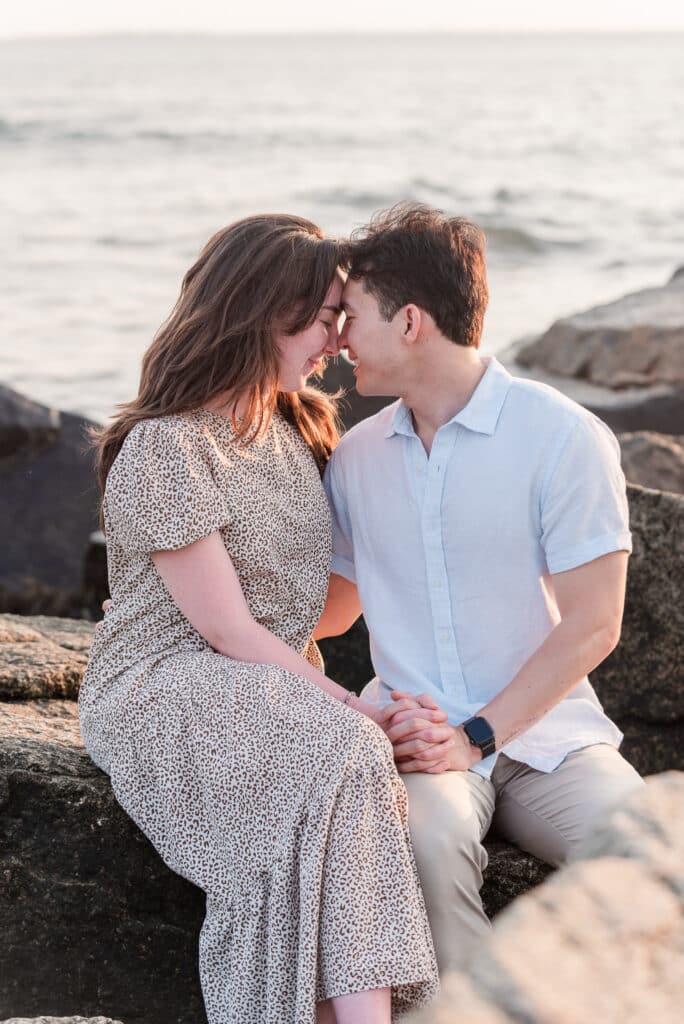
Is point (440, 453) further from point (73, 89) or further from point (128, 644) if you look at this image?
point (73, 89)

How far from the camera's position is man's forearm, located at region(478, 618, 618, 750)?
2875 millimetres

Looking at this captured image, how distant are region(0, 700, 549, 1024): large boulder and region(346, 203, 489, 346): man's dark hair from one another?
1309 millimetres

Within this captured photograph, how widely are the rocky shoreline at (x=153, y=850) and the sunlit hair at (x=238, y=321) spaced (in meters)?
0.85

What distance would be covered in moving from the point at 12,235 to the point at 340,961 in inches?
922

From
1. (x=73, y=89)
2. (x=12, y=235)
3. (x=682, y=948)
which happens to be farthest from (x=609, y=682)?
(x=73, y=89)

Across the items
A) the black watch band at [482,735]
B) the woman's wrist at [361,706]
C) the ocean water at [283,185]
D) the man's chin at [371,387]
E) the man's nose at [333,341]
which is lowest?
the ocean water at [283,185]

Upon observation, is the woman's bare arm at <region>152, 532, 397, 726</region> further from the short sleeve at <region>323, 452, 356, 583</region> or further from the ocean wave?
the ocean wave

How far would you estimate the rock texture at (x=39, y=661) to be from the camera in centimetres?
353

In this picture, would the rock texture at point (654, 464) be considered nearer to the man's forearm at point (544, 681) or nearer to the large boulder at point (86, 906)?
the man's forearm at point (544, 681)

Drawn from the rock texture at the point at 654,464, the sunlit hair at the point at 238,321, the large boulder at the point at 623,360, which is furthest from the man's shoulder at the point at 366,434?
the large boulder at the point at 623,360

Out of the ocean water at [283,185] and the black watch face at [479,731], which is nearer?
the black watch face at [479,731]

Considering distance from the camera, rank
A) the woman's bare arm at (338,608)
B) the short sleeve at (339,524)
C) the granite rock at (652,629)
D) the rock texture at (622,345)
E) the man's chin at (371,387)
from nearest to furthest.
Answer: the man's chin at (371,387), the short sleeve at (339,524), the woman's bare arm at (338,608), the granite rock at (652,629), the rock texture at (622,345)

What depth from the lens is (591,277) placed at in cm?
2211

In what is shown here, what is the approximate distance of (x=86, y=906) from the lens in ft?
9.21
